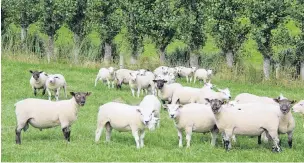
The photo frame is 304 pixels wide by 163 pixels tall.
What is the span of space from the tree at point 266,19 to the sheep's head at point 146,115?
25714mm

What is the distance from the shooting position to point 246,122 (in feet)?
53.4

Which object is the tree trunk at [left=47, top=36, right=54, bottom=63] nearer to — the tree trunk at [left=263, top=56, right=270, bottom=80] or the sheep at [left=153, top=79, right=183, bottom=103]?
the tree trunk at [left=263, top=56, right=270, bottom=80]

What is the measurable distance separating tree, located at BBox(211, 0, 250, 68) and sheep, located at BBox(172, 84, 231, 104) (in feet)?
65.1

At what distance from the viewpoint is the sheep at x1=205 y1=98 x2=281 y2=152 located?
1620 cm

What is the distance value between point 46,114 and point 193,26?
94.3ft

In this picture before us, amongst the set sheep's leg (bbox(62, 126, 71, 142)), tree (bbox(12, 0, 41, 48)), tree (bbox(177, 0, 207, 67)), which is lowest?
sheep's leg (bbox(62, 126, 71, 142))

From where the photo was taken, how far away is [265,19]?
134 feet

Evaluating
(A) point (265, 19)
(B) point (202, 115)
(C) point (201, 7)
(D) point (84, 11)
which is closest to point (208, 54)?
(C) point (201, 7)

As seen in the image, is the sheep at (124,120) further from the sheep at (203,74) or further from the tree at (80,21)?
the tree at (80,21)

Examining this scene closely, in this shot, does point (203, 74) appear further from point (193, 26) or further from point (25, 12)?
point (25, 12)

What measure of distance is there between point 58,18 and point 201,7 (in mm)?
14678

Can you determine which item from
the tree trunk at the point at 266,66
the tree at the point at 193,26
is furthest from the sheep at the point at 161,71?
the tree trunk at the point at 266,66

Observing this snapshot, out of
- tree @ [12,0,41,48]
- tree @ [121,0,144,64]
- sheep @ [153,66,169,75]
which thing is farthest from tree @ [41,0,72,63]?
sheep @ [153,66,169,75]

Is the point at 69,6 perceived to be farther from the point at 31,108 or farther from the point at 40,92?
the point at 31,108
